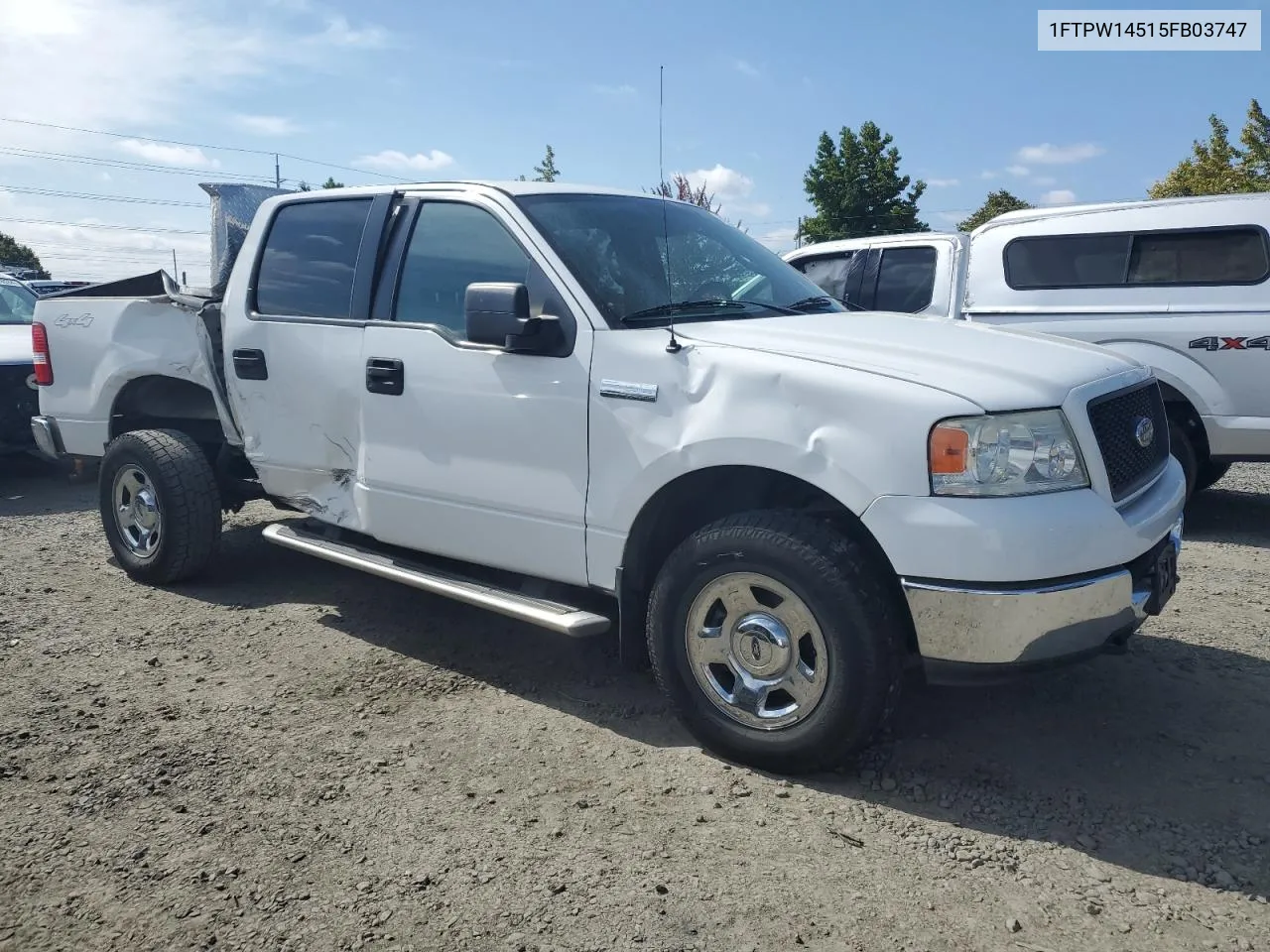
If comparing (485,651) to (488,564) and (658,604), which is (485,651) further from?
(658,604)

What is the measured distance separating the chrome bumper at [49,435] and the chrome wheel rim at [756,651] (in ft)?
14.4

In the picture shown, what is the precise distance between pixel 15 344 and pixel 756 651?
793 centimetres

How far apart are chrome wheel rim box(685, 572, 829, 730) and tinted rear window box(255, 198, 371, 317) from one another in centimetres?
212

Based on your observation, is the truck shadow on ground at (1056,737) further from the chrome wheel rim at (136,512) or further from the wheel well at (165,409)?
the wheel well at (165,409)

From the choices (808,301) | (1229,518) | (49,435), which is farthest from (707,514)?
(1229,518)

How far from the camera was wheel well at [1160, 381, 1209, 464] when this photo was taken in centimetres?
657

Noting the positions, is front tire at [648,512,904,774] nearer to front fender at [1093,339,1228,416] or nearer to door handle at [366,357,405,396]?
door handle at [366,357,405,396]

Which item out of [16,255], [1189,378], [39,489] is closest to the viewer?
[1189,378]

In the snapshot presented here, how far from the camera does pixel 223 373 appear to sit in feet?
16.6

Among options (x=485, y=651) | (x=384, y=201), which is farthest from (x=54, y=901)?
(x=384, y=201)

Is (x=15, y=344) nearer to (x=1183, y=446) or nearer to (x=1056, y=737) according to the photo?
(x=1056, y=737)

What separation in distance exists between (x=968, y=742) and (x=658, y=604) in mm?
1180

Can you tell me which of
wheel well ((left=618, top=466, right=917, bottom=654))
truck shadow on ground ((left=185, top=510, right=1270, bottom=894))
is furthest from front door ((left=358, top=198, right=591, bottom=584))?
truck shadow on ground ((left=185, top=510, right=1270, bottom=894))

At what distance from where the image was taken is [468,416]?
3.89 meters
